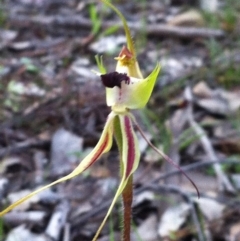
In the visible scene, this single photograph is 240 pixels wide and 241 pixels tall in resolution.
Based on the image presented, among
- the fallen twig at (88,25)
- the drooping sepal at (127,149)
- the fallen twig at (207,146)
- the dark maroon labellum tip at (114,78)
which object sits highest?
the dark maroon labellum tip at (114,78)

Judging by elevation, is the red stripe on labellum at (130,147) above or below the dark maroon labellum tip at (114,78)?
below

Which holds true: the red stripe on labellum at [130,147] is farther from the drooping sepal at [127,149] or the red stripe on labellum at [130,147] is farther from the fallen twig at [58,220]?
the fallen twig at [58,220]

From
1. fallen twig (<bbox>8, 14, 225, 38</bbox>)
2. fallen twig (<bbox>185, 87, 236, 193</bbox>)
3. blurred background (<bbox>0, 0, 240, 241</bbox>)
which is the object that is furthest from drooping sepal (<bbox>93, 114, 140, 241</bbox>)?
fallen twig (<bbox>8, 14, 225, 38</bbox>)

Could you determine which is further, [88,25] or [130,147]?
[88,25]

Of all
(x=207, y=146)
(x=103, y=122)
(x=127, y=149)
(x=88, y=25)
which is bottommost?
(x=207, y=146)

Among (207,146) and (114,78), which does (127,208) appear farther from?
(207,146)

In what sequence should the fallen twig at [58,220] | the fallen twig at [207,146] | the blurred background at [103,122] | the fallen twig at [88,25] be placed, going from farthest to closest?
the fallen twig at [88,25] < the fallen twig at [207,146] < the blurred background at [103,122] < the fallen twig at [58,220]

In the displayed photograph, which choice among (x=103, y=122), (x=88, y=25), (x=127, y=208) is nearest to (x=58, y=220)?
(x=127, y=208)

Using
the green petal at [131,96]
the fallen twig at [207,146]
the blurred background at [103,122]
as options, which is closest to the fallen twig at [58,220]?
the blurred background at [103,122]

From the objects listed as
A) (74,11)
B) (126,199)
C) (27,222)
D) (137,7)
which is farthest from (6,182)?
(137,7)
